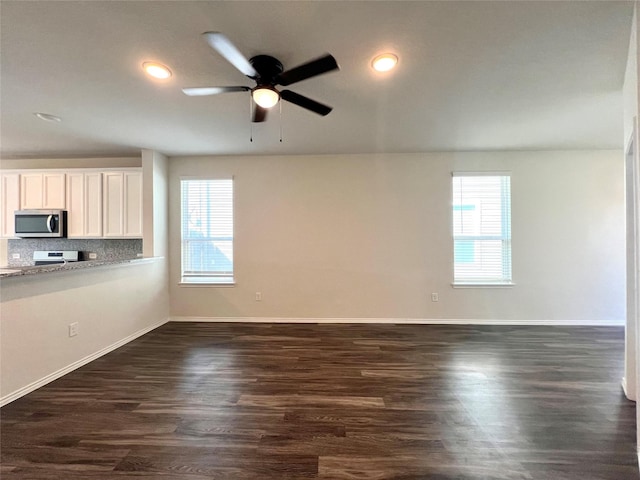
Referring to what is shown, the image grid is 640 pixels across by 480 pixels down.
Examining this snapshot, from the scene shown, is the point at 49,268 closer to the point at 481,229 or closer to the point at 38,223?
the point at 38,223

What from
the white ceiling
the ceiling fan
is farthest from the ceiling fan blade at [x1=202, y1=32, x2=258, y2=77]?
the white ceiling

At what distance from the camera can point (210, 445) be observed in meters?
1.80

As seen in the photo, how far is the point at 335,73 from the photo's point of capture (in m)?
2.24

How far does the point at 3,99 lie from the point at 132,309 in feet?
8.20

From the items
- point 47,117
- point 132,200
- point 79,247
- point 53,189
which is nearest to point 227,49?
point 47,117

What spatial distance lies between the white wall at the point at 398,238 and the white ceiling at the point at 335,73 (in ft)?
2.24

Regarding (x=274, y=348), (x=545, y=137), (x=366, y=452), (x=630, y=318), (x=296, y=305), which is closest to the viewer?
(x=366, y=452)

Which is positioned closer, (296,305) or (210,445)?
(210,445)

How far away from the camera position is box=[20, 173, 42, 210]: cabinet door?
4.25 metres

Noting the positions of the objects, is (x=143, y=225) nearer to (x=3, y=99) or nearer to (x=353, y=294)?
(x=3, y=99)

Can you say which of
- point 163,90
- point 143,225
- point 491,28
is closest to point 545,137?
point 491,28

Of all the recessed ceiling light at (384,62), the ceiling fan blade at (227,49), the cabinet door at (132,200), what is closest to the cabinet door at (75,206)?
the cabinet door at (132,200)

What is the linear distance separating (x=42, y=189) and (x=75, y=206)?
0.53 m

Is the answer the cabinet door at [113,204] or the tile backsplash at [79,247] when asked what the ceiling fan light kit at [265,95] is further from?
the tile backsplash at [79,247]
